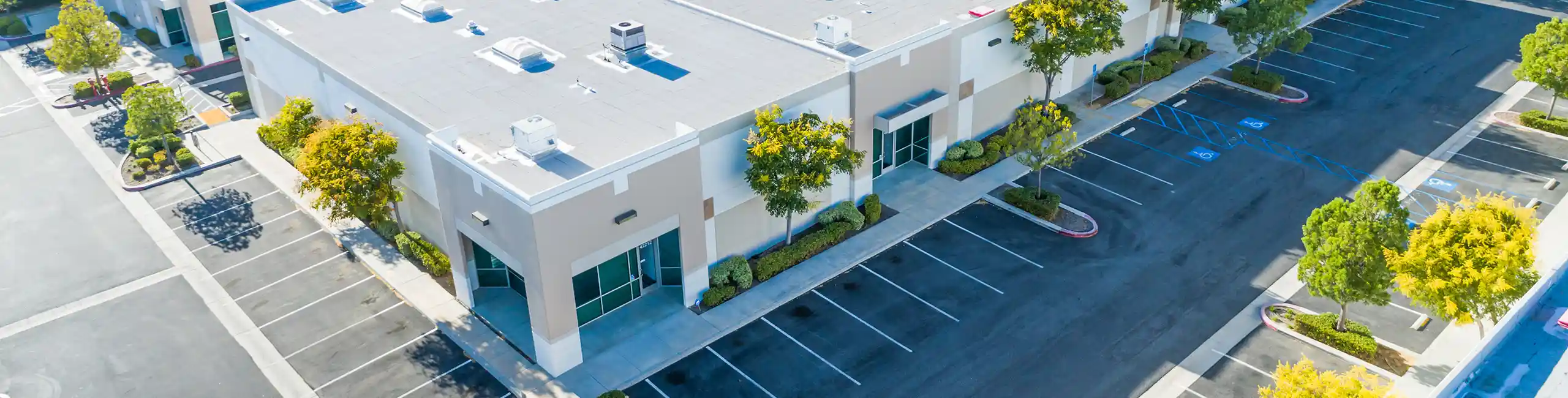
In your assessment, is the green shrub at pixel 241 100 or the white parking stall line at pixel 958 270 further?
the green shrub at pixel 241 100

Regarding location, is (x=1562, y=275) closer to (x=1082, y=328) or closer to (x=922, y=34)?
(x=1082, y=328)

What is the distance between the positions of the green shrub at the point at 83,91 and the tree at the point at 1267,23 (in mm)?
58440

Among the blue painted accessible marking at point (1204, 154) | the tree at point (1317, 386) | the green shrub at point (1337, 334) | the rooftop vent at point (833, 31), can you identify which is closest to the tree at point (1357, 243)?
the green shrub at point (1337, 334)

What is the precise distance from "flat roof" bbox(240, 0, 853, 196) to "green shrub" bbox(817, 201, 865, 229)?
5.33m

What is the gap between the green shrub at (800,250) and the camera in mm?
41969

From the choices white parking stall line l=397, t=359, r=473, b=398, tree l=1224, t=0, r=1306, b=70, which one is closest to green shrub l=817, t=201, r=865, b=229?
white parking stall line l=397, t=359, r=473, b=398

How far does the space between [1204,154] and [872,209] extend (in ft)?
53.7

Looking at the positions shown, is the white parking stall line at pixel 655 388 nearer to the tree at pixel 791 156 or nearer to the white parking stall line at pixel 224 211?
the tree at pixel 791 156

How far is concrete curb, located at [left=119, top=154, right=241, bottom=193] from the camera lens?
1955 inches

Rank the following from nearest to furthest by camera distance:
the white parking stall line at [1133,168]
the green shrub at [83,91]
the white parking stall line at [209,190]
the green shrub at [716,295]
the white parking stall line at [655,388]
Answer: the white parking stall line at [655,388] → the green shrub at [716,295] → the white parking stall line at [209,190] → the white parking stall line at [1133,168] → the green shrub at [83,91]

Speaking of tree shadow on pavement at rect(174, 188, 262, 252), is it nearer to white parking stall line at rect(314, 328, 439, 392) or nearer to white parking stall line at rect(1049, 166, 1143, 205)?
white parking stall line at rect(314, 328, 439, 392)

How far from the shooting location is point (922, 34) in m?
46.1

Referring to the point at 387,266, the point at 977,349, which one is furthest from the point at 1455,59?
the point at 387,266

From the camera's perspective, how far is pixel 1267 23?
5550 cm
